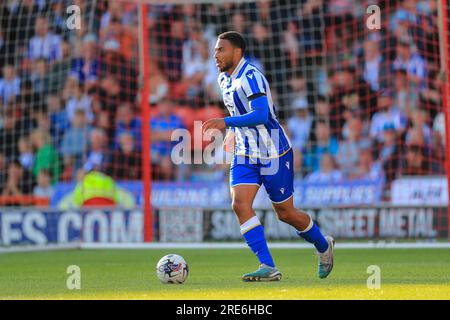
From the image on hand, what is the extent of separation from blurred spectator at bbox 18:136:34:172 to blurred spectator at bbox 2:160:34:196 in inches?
4.4

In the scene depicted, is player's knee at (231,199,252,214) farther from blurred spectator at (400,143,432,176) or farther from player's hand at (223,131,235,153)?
blurred spectator at (400,143,432,176)

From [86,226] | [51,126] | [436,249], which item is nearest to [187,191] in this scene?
[86,226]

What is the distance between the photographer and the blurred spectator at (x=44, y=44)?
2005 centimetres

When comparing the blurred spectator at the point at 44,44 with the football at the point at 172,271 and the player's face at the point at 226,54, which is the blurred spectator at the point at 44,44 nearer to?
the player's face at the point at 226,54

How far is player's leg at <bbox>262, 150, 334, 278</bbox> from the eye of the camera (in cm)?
940

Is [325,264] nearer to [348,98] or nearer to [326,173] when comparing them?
[326,173]

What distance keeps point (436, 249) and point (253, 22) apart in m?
6.93

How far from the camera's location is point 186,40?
19719 mm

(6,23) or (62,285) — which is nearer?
(62,285)

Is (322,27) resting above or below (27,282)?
above

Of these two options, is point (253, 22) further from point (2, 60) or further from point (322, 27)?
point (2, 60)

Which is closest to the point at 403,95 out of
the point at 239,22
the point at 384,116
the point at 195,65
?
the point at 384,116
